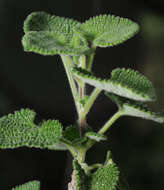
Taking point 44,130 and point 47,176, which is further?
point 47,176

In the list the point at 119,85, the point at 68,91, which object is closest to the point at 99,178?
the point at 119,85

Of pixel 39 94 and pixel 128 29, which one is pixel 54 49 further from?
pixel 39 94

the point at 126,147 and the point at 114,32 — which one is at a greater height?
the point at 114,32

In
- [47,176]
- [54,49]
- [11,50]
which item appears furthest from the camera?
[47,176]

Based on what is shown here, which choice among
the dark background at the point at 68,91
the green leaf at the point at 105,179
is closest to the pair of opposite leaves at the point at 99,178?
the green leaf at the point at 105,179

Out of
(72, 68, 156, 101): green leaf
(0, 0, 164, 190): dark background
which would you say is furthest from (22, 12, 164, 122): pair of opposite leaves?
(0, 0, 164, 190): dark background

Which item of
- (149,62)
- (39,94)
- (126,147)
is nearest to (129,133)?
(126,147)

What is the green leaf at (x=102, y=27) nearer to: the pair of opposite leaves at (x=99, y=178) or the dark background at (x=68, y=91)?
the pair of opposite leaves at (x=99, y=178)

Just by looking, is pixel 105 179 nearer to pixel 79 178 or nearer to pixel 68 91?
pixel 79 178
